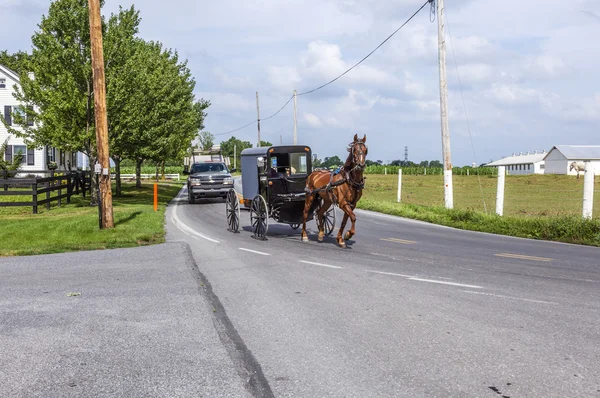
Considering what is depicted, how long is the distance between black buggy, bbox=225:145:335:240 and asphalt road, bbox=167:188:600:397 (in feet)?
6.17

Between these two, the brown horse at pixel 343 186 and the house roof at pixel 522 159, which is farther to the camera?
the house roof at pixel 522 159

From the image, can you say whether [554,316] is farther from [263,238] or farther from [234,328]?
[263,238]

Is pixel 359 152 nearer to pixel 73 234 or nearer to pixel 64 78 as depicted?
pixel 73 234

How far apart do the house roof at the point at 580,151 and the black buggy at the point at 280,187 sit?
103 meters

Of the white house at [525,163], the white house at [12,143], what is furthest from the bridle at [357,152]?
the white house at [525,163]

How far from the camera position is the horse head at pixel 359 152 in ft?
38.6

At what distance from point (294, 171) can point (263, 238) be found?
2138 mm

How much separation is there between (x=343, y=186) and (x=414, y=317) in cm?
642

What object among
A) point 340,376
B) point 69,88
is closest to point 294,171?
point 340,376

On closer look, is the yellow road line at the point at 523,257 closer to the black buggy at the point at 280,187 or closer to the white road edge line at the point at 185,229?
the black buggy at the point at 280,187

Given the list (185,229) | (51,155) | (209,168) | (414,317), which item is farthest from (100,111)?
(51,155)

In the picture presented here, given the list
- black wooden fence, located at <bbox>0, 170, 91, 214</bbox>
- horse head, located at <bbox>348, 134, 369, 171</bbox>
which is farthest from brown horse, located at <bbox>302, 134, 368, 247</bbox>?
black wooden fence, located at <bbox>0, 170, 91, 214</bbox>

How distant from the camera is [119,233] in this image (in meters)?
15.1

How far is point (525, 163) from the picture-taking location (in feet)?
462
